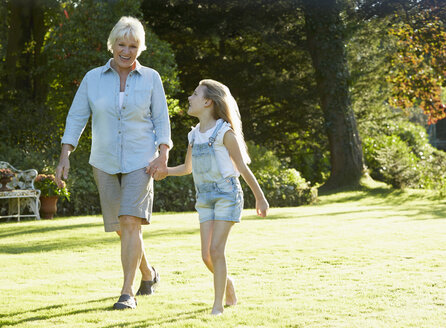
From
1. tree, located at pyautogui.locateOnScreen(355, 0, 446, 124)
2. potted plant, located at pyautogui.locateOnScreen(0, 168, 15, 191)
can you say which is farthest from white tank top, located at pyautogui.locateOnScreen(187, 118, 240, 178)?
tree, located at pyautogui.locateOnScreen(355, 0, 446, 124)

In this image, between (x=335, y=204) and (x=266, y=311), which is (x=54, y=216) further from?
(x=266, y=311)

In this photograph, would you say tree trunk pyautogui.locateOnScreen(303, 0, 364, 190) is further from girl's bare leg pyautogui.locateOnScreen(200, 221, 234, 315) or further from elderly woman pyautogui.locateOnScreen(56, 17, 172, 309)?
girl's bare leg pyautogui.locateOnScreen(200, 221, 234, 315)

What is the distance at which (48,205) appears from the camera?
42.9ft

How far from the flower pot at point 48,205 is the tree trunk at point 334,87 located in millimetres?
10067

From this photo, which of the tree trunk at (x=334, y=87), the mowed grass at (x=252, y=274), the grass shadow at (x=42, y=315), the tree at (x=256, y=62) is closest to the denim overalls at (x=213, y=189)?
the mowed grass at (x=252, y=274)

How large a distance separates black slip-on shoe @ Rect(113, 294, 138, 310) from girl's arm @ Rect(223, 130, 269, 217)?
1.06 metres

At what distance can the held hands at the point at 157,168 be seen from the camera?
4926 millimetres

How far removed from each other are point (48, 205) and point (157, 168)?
8.63 m

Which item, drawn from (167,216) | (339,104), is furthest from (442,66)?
(167,216)

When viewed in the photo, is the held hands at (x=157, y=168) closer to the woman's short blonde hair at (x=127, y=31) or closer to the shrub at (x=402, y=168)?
the woman's short blonde hair at (x=127, y=31)

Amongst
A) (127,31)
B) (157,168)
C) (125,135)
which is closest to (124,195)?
(157,168)

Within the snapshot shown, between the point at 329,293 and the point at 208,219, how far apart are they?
51.4 inches

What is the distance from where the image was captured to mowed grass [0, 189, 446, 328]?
4.46 m

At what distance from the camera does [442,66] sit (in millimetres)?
20984
